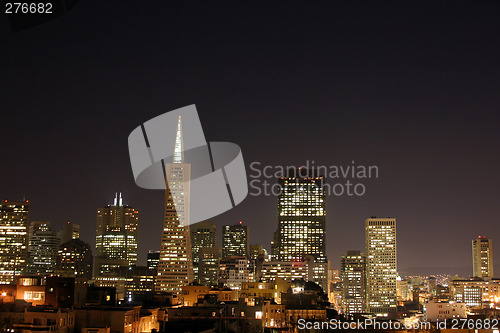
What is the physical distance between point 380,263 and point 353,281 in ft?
13.9

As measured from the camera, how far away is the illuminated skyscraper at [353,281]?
7573 centimetres

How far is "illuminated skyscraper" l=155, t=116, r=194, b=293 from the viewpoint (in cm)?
6362

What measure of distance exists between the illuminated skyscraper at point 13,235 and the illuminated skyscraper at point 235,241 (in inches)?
913

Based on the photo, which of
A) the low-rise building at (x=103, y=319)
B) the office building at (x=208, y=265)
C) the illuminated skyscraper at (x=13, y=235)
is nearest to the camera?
the low-rise building at (x=103, y=319)

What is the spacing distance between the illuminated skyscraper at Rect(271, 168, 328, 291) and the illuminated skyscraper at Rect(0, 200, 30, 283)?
29751 millimetres

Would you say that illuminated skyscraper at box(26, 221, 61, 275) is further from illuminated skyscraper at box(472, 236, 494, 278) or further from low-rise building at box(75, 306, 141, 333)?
low-rise building at box(75, 306, 141, 333)

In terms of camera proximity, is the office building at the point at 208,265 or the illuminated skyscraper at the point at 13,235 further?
the illuminated skyscraper at the point at 13,235

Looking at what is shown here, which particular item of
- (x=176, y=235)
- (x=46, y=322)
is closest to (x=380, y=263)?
(x=176, y=235)

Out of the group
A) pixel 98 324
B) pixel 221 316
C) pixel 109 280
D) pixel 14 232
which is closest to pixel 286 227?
pixel 109 280

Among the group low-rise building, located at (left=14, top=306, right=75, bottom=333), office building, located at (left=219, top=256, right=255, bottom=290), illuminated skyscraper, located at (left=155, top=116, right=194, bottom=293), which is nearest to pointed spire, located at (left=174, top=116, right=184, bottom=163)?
illuminated skyscraper, located at (left=155, top=116, right=194, bottom=293)

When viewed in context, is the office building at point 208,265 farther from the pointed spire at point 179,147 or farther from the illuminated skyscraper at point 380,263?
the illuminated skyscraper at point 380,263

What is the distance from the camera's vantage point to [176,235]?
64.6m

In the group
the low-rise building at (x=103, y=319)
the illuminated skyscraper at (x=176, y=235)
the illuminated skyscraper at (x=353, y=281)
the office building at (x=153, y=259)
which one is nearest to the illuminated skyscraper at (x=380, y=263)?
the illuminated skyscraper at (x=353, y=281)

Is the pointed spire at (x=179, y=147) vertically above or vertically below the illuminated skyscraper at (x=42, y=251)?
above
